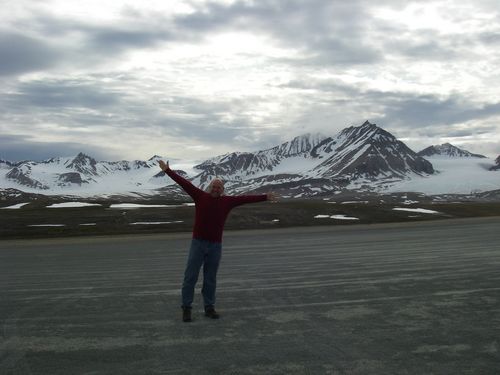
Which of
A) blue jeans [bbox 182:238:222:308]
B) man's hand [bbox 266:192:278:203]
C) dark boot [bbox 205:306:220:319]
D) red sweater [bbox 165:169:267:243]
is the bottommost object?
dark boot [bbox 205:306:220:319]

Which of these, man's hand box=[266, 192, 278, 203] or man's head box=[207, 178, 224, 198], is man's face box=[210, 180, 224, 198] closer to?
man's head box=[207, 178, 224, 198]

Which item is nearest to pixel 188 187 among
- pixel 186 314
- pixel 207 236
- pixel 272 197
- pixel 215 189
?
pixel 215 189

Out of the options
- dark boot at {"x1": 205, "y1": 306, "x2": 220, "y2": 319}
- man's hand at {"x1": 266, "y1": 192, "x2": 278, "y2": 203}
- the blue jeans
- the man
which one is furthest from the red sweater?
dark boot at {"x1": 205, "y1": 306, "x2": 220, "y2": 319}

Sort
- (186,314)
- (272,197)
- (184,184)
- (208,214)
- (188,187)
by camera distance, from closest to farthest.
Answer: (186,314), (208,214), (188,187), (184,184), (272,197)

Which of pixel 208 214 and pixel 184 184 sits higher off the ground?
pixel 184 184

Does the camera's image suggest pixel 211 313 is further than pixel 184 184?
No

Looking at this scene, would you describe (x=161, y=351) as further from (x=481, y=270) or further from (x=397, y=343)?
(x=481, y=270)

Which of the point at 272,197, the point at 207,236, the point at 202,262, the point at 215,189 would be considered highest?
the point at 215,189

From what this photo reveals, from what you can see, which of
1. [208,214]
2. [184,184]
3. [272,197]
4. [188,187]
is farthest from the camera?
[272,197]

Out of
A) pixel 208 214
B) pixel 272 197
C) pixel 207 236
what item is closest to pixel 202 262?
pixel 207 236

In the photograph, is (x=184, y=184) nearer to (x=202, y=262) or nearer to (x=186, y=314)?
(x=202, y=262)

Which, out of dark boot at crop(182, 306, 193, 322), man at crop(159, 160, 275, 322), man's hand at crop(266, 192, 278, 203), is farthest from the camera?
man's hand at crop(266, 192, 278, 203)

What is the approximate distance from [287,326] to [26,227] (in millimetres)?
43243

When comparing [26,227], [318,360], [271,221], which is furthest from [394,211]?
[318,360]
